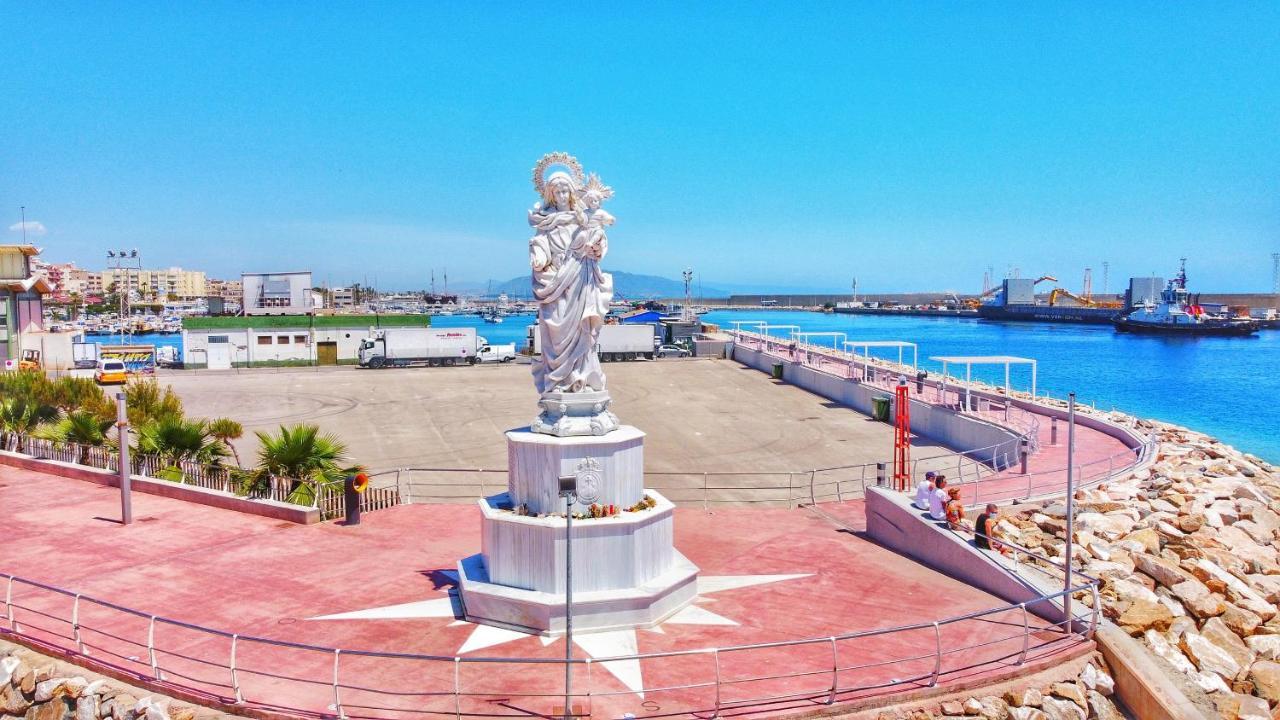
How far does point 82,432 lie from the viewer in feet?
61.6

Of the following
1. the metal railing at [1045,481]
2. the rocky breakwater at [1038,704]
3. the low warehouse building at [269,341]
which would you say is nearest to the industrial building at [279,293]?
the low warehouse building at [269,341]

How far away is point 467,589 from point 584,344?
354 cm

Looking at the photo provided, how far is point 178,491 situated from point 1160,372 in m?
75.0

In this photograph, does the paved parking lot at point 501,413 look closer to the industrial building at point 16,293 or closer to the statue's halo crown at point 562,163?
the industrial building at point 16,293

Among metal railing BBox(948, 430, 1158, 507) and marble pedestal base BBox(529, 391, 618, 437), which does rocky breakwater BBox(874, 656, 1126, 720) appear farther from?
metal railing BBox(948, 430, 1158, 507)

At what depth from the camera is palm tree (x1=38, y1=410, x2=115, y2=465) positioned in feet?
61.6

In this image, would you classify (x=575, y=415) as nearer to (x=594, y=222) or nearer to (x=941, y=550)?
(x=594, y=222)

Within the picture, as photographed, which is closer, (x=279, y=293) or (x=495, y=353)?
(x=495, y=353)

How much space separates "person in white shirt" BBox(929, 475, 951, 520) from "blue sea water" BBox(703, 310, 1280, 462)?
29.5m

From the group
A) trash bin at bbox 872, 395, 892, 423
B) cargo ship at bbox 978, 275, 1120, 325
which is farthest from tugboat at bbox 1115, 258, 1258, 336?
trash bin at bbox 872, 395, 892, 423

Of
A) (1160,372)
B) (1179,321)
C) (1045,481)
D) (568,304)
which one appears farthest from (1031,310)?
(568,304)

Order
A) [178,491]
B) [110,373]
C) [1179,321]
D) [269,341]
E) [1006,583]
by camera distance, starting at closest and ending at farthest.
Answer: [1006,583] → [178,491] → [110,373] → [269,341] → [1179,321]

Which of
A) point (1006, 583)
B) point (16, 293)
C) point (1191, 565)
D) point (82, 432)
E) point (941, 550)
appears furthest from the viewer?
point (16, 293)

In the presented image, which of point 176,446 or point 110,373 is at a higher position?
point 176,446
